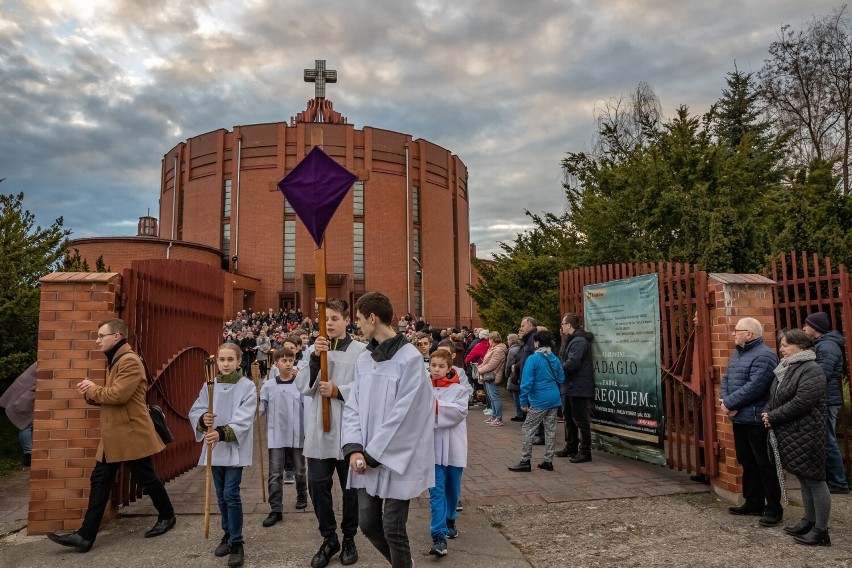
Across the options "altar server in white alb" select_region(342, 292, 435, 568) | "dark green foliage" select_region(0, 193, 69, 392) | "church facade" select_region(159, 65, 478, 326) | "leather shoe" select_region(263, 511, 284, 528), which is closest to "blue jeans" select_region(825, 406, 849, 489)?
"altar server in white alb" select_region(342, 292, 435, 568)

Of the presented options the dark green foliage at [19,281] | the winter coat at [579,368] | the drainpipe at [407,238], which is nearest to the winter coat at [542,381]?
the winter coat at [579,368]

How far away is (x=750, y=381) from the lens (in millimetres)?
5090

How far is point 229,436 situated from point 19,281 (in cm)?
548

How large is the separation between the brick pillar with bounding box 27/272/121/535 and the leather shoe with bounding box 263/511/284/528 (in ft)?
4.62

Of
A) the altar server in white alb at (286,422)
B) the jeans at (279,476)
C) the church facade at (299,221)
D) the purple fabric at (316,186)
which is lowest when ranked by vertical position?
the jeans at (279,476)

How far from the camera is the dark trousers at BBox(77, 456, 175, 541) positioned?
4570 mm

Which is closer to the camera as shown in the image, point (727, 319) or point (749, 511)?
point (749, 511)

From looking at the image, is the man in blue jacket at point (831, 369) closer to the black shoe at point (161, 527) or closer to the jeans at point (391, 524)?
the jeans at point (391, 524)

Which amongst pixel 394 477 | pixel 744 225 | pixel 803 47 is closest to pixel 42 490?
pixel 394 477

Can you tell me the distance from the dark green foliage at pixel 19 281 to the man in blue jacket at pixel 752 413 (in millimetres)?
8311

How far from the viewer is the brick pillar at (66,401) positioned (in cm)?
501

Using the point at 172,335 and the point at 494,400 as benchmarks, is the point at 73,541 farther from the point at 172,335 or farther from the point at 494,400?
the point at 494,400

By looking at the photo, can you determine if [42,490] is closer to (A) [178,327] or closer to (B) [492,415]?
(A) [178,327]

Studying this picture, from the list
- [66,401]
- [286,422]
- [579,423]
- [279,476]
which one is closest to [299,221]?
[579,423]
